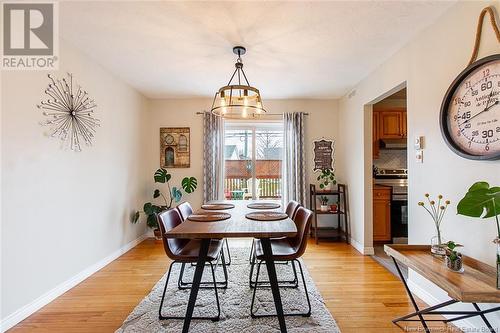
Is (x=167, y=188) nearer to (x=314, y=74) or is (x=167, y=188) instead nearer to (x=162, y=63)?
(x=162, y=63)

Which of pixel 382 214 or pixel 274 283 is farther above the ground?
pixel 382 214

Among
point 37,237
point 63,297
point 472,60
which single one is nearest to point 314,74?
point 472,60

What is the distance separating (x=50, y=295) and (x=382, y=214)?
419 cm

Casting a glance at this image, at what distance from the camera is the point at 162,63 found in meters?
3.04

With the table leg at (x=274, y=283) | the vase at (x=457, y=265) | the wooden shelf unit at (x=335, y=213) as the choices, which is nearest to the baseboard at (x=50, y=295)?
the table leg at (x=274, y=283)

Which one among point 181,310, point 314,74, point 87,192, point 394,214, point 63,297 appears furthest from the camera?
point 394,214

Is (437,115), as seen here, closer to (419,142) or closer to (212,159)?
(419,142)

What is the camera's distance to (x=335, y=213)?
164 inches

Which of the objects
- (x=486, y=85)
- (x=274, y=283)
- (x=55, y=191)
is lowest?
(x=274, y=283)

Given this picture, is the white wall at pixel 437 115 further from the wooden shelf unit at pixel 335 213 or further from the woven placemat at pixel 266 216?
the wooden shelf unit at pixel 335 213

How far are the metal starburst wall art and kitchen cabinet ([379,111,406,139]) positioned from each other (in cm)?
417

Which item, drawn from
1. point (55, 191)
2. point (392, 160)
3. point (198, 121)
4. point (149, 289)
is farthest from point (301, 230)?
point (392, 160)

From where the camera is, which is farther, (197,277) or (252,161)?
(252,161)

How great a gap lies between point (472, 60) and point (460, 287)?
1.47 metres
